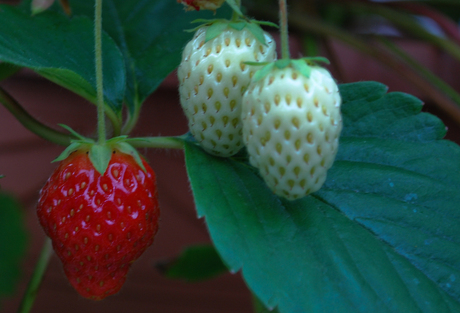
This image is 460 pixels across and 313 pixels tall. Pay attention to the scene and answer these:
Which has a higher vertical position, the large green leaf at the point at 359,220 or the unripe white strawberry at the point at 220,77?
the unripe white strawberry at the point at 220,77

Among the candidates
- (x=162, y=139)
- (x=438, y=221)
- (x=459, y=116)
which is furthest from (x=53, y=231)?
(x=459, y=116)

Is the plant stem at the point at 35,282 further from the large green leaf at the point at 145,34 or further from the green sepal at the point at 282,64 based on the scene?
the green sepal at the point at 282,64

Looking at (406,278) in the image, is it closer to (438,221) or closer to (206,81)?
(438,221)

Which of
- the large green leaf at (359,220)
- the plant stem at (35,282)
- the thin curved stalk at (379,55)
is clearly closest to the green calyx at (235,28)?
the large green leaf at (359,220)

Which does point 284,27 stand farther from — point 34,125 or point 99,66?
point 34,125

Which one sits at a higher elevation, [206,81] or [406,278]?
[206,81]

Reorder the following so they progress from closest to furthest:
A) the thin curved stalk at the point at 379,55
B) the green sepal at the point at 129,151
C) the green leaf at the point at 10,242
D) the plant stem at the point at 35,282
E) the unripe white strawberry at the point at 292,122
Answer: the unripe white strawberry at the point at 292,122 → the green sepal at the point at 129,151 → the plant stem at the point at 35,282 → the thin curved stalk at the point at 379,55 → the green leaf at the point at 10,242

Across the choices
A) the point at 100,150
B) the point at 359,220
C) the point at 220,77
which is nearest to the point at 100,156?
the point at 100,150
